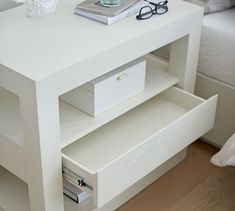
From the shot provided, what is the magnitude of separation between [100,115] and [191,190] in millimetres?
438

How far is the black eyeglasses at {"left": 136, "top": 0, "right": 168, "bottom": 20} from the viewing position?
1415mm

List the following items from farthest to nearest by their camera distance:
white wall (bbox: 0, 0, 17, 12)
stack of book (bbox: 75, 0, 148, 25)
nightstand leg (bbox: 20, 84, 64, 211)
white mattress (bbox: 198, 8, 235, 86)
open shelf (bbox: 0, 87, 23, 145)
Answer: white mattress (bbox: 198, 8, 235, 86)
white wall (bbox: 0, 0, 17, 12)
stack of book (bbox: 75, 0, 148, 25)
open shelf (bbox: 0, 87, 23, 145)
nightstand leg (bbox: 20, 84, 64, 211)

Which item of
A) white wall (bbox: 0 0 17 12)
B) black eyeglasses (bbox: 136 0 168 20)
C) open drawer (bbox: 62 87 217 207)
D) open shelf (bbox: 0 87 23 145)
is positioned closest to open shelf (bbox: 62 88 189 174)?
open drawer (bbox: 62 87 217 207)

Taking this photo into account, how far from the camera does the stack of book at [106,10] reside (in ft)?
4.50

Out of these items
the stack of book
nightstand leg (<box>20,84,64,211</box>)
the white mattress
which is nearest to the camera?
nightstand leg (<box>20,84,64,211</box>)

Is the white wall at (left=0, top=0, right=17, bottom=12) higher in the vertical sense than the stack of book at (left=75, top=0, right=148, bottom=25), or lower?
lower

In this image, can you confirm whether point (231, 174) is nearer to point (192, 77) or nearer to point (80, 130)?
point (192, 77)

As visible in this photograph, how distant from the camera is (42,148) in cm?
117

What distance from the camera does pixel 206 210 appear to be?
151cm

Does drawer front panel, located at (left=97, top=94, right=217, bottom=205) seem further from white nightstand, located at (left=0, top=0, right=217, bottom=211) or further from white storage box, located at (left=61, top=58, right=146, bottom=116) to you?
white storage box, located at (left=61, top=58, right=146, bottom=116)

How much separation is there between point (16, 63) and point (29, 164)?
0.25m

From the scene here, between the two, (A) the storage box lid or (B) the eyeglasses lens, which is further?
(B) the eyeglasses lens

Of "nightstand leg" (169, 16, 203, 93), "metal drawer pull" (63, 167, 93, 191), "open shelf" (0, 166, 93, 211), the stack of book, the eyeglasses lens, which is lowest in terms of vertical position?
"open shelf" (0, 166, 93, 211)

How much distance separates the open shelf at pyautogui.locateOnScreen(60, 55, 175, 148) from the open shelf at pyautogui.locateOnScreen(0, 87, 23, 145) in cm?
11
